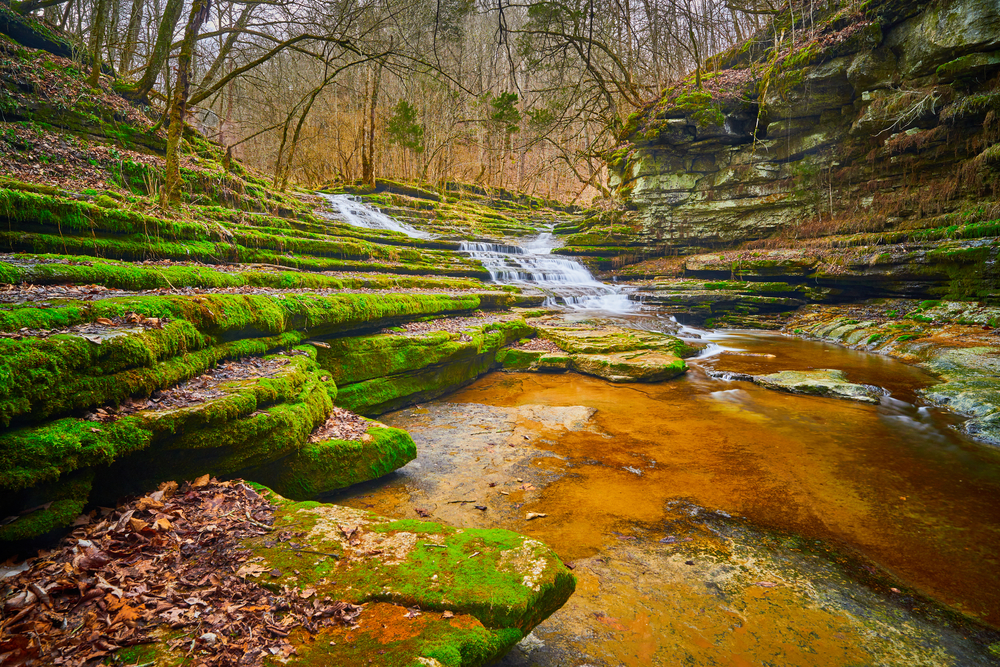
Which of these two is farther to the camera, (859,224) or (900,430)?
(859,224)

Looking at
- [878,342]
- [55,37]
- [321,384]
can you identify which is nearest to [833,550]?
[321,384]

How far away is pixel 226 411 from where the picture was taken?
3004 millimetres

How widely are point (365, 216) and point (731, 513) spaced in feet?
66.0

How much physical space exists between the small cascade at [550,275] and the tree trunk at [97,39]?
12181mm

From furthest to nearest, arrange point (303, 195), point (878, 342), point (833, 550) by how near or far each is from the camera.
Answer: point (303, 195) < point (878, 342) < point (833, 550)

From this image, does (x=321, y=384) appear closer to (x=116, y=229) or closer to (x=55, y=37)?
(x=116, y=229)

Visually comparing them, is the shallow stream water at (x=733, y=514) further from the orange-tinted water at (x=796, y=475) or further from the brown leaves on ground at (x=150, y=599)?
the brown leaves on ground at (x=150, y=599)

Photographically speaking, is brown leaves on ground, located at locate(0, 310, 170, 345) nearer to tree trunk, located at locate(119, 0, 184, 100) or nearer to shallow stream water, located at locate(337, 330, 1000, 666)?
shallow stream water, located at locate(337, 330, 1000, 666)

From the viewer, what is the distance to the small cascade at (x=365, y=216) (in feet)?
63.5

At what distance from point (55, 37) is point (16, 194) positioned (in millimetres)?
10807

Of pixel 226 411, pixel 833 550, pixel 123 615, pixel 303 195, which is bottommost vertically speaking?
pixel 833 550

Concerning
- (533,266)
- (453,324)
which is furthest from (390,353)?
(533,266)

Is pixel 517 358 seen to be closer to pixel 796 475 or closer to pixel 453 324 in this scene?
pixel 453 324

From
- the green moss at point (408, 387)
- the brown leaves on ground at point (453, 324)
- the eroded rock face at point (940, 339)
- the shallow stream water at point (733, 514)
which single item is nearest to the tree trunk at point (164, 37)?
the brown leaves on ground at point (453, 324)
